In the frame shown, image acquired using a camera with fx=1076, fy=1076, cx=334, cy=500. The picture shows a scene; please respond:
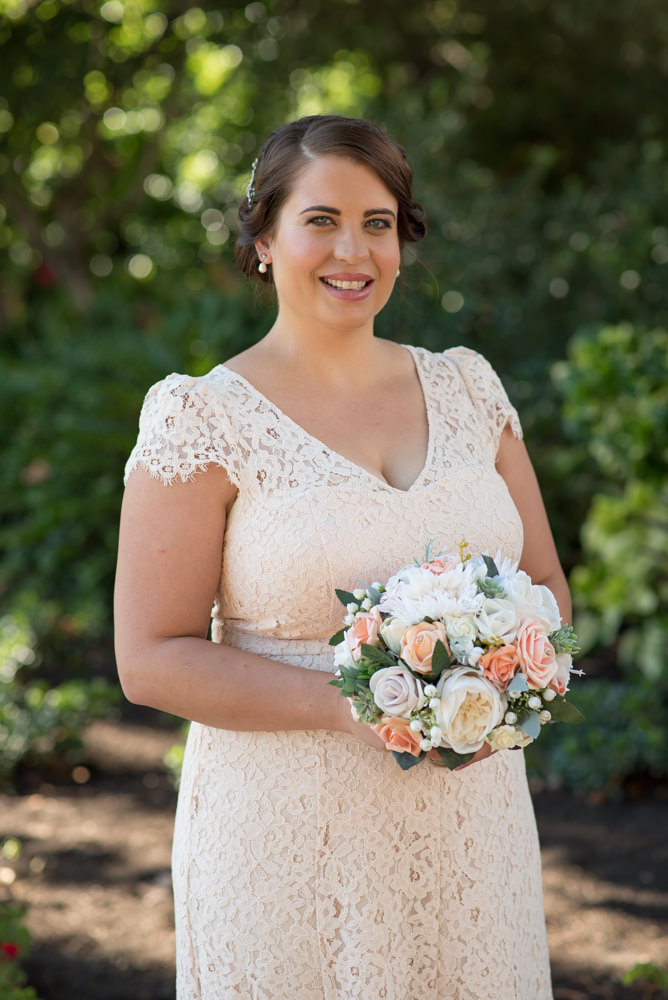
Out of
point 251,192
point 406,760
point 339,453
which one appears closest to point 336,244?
point 251,192

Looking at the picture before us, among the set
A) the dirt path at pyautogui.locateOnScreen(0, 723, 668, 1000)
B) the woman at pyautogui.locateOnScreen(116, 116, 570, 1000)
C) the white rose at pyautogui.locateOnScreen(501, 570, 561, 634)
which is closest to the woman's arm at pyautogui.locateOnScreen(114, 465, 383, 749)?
the woman at pyautogui.locateOnScreen(116, 116, 570, 1000)

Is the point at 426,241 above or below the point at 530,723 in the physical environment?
above

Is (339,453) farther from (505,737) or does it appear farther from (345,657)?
(505,737)

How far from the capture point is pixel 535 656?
1.81 metres

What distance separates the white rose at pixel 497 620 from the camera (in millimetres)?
1816

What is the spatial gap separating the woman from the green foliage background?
111 inches

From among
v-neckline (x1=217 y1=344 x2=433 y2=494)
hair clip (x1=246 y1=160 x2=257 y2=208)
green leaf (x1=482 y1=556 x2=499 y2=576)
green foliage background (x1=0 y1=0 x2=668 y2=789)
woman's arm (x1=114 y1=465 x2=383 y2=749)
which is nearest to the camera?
green leaf (x1=482 y1=556 x2=499 y2=576)

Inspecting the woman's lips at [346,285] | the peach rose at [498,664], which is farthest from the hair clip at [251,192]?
the peach rose at [498,664]

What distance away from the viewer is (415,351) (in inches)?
103

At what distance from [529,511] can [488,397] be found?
11.4 inches

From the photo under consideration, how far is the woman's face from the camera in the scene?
2.25 metres

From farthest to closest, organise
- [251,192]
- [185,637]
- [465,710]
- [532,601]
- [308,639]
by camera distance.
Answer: [251,192]
[308,639]
[185,637]
[532,601]
[465,710]

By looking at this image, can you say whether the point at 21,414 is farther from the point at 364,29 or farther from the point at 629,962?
the point at 629,962

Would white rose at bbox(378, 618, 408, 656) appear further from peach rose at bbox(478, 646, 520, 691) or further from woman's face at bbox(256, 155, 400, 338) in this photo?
woman's face at bbox(256, 155, 400, 338)
